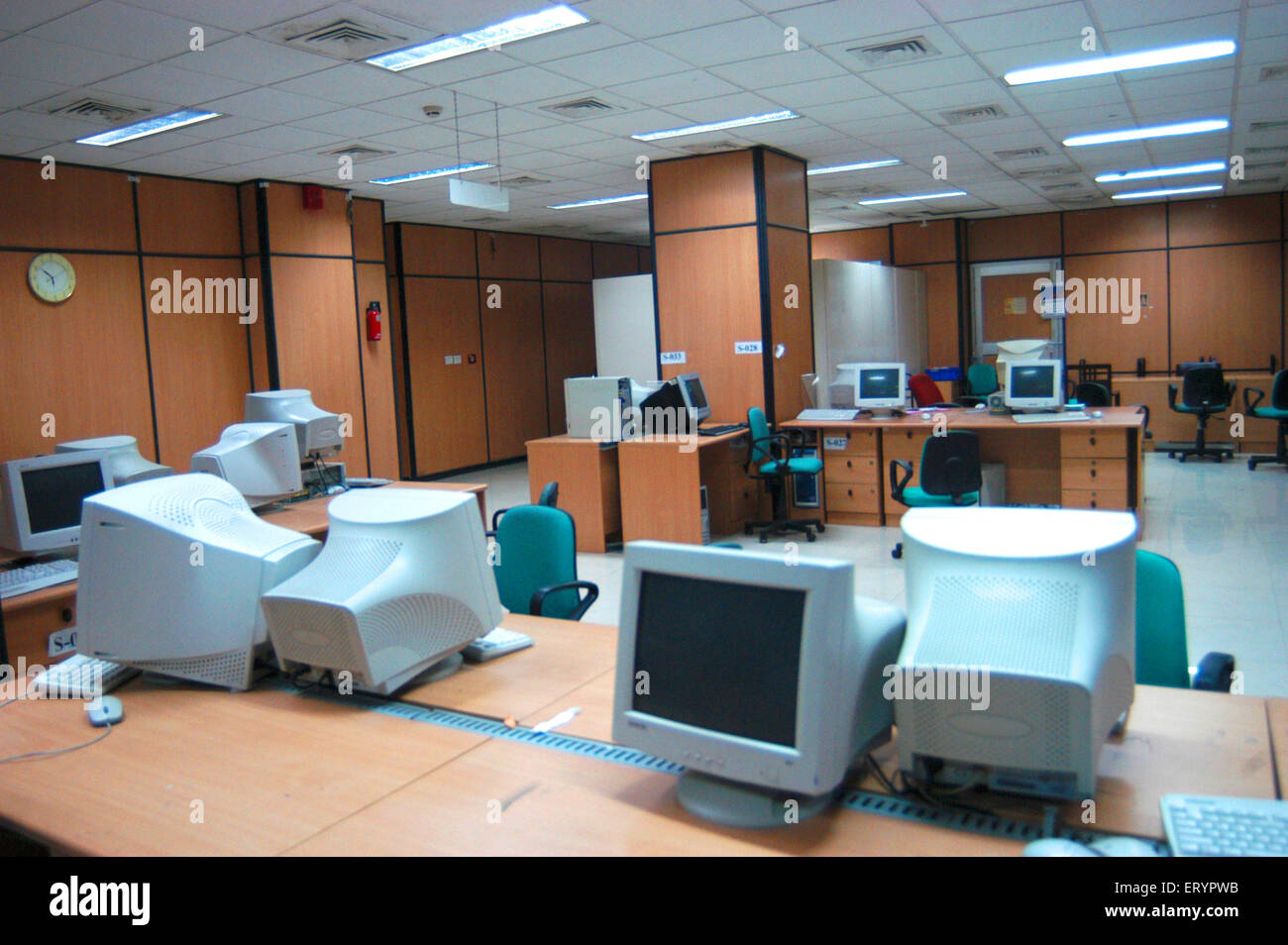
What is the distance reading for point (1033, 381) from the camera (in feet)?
25.7

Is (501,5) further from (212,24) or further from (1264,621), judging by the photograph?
(1264,621)

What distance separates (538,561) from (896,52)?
12.2ft

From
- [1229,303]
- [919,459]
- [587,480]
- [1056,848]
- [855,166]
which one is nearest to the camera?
[1056,848]

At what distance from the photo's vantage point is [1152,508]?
843 centimetres

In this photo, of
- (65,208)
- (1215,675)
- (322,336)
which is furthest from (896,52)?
(65,208)

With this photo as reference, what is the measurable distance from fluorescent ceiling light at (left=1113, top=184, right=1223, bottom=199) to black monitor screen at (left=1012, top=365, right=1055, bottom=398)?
591 cm

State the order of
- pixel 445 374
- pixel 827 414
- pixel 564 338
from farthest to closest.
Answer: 1. pixel 564 338
2. pixel 445 374
3. pixel 827 414

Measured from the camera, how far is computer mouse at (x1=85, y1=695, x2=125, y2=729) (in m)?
2.48

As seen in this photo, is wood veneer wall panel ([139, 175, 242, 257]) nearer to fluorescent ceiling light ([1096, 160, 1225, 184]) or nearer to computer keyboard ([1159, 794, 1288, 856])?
computer keyboard ([1159, 794, 1288, 856])

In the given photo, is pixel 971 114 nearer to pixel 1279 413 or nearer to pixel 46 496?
pixel 1279 413

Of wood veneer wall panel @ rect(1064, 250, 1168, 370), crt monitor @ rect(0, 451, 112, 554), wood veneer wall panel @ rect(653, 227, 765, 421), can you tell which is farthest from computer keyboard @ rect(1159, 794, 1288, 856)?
wood veneer wall panel @ rect(1064, 250, 1168, 370)
